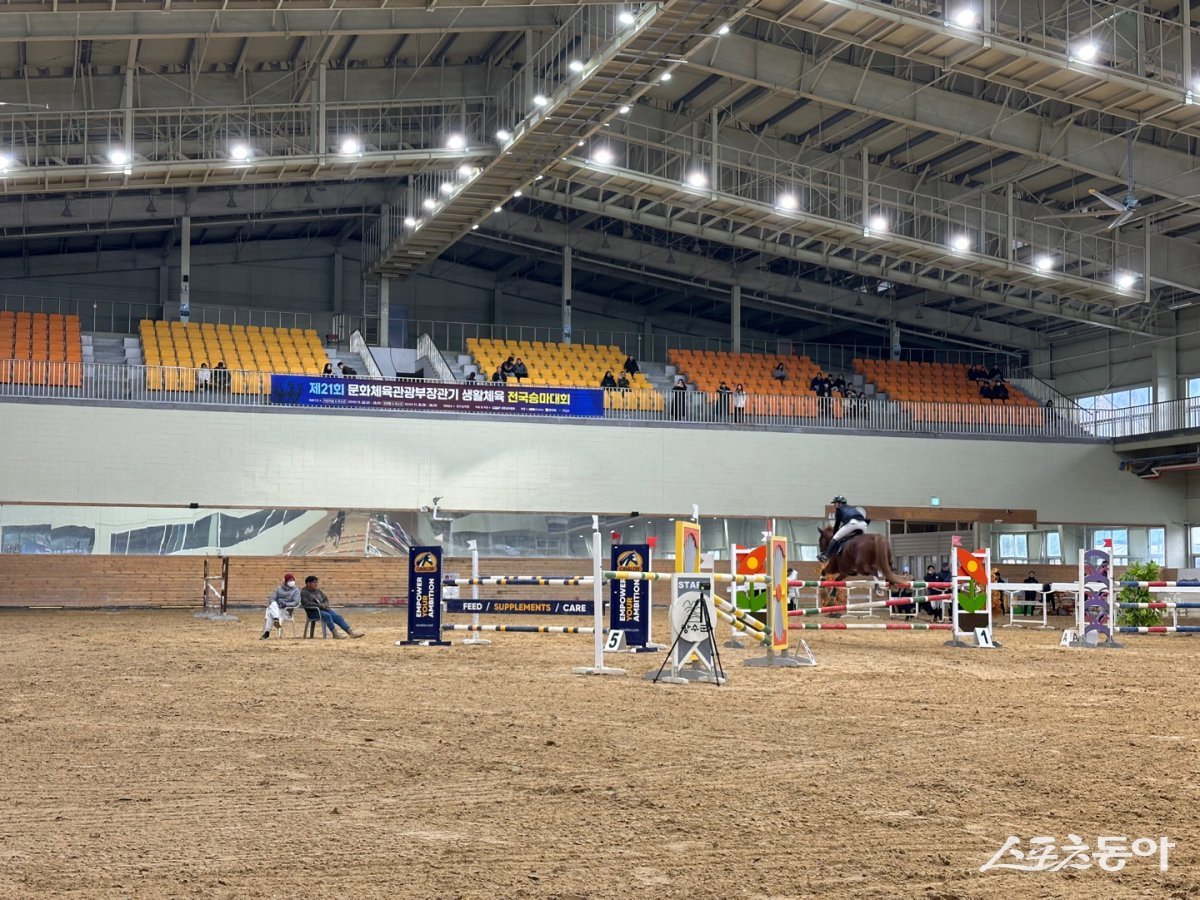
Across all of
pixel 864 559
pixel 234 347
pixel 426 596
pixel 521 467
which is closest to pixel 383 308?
pixel 234 347

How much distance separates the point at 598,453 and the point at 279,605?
43.9ft

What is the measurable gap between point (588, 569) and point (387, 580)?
488 cm

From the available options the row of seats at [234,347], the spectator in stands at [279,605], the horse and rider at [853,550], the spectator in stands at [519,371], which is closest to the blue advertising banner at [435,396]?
the row of seats at [234,347]

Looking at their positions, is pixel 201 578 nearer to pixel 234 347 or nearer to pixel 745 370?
pixel 234 347

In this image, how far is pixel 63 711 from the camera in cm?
1000

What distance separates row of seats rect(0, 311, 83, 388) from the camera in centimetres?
2842

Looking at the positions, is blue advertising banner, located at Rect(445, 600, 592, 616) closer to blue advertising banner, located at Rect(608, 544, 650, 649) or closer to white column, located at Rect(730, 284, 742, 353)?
blue advertising banner, located at Rect(608, 544, 650, 649)

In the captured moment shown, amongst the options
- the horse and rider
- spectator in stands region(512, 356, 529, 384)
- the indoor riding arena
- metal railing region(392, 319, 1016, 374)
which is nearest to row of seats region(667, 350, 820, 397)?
the indoor riding arena

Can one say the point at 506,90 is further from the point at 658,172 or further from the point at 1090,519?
the point at 1090,519

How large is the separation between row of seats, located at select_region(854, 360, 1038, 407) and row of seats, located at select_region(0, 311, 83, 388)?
22513 millimetres

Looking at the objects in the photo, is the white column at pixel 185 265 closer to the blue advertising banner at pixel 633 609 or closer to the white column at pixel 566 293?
the white column at pixel 566 293

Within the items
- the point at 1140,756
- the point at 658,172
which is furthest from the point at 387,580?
the point at 1140,756

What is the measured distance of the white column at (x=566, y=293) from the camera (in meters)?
38.4

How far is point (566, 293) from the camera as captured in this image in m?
38.4
